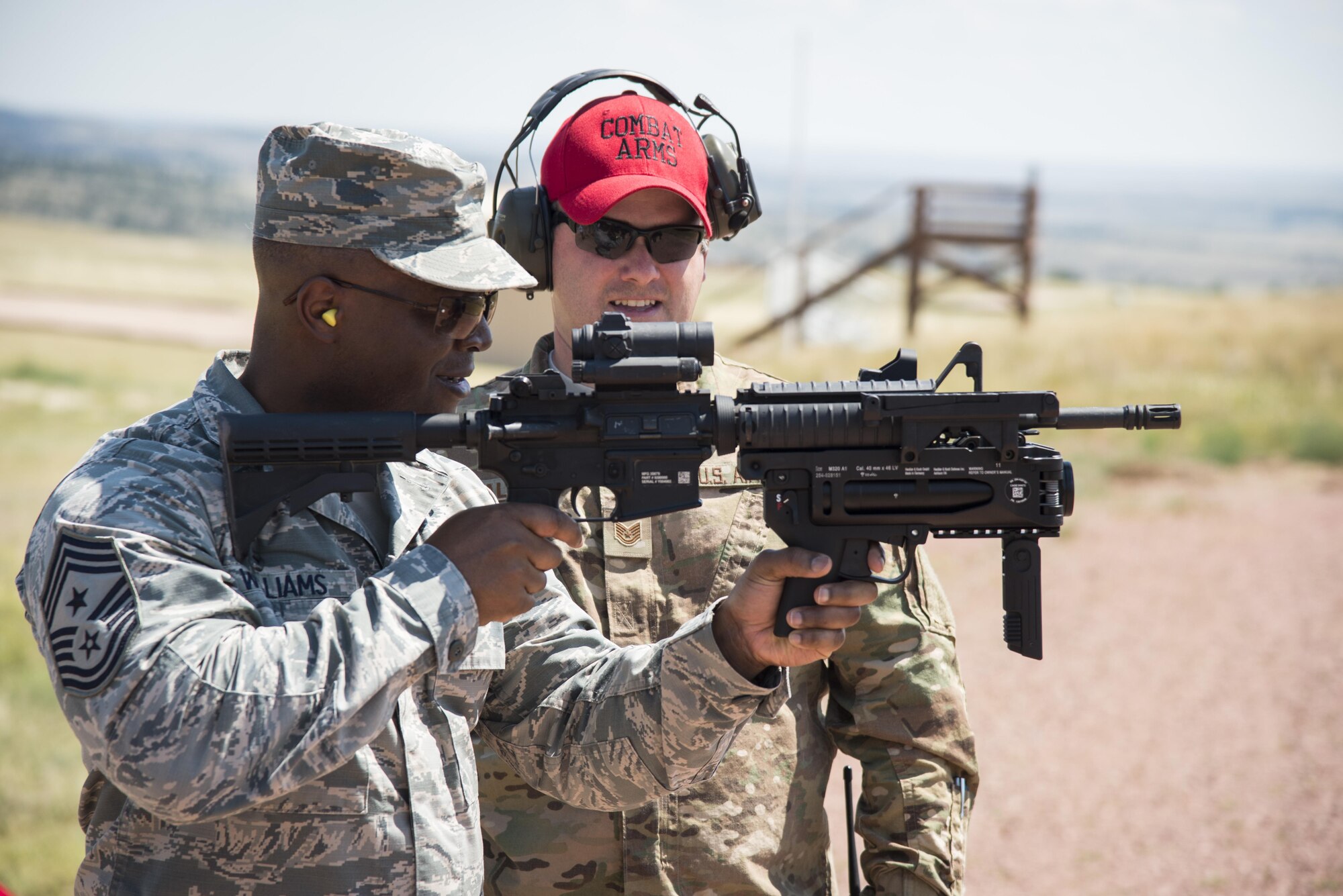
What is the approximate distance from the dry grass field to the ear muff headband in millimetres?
2258

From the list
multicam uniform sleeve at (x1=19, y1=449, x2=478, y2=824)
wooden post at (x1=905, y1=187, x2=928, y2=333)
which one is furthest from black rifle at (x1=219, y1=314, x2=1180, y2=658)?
wooden post at (x1=905, y1=187, x2=928, y2=333)

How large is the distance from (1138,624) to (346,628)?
10054 mm

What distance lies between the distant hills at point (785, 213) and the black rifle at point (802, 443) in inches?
942

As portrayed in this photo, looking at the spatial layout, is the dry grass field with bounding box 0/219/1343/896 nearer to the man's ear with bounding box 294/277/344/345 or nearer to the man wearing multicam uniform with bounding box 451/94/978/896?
the man wearing multicam uniform with bounding box 451/94/978/896

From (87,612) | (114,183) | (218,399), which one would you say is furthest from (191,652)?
(114,183)

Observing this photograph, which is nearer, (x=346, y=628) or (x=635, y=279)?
(x=346, y=628)

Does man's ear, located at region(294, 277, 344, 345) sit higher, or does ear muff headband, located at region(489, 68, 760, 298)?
ear muff headband, located at region(489, 68, 760, 298)

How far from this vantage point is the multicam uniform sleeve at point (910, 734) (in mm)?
2898

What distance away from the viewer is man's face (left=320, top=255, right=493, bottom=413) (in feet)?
7.39

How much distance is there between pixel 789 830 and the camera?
2959 mm

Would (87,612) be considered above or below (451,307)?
below

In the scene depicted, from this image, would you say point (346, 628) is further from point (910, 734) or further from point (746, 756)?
point (910, 734)

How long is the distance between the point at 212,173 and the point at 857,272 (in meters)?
116

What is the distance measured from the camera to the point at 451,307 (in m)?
2.31
